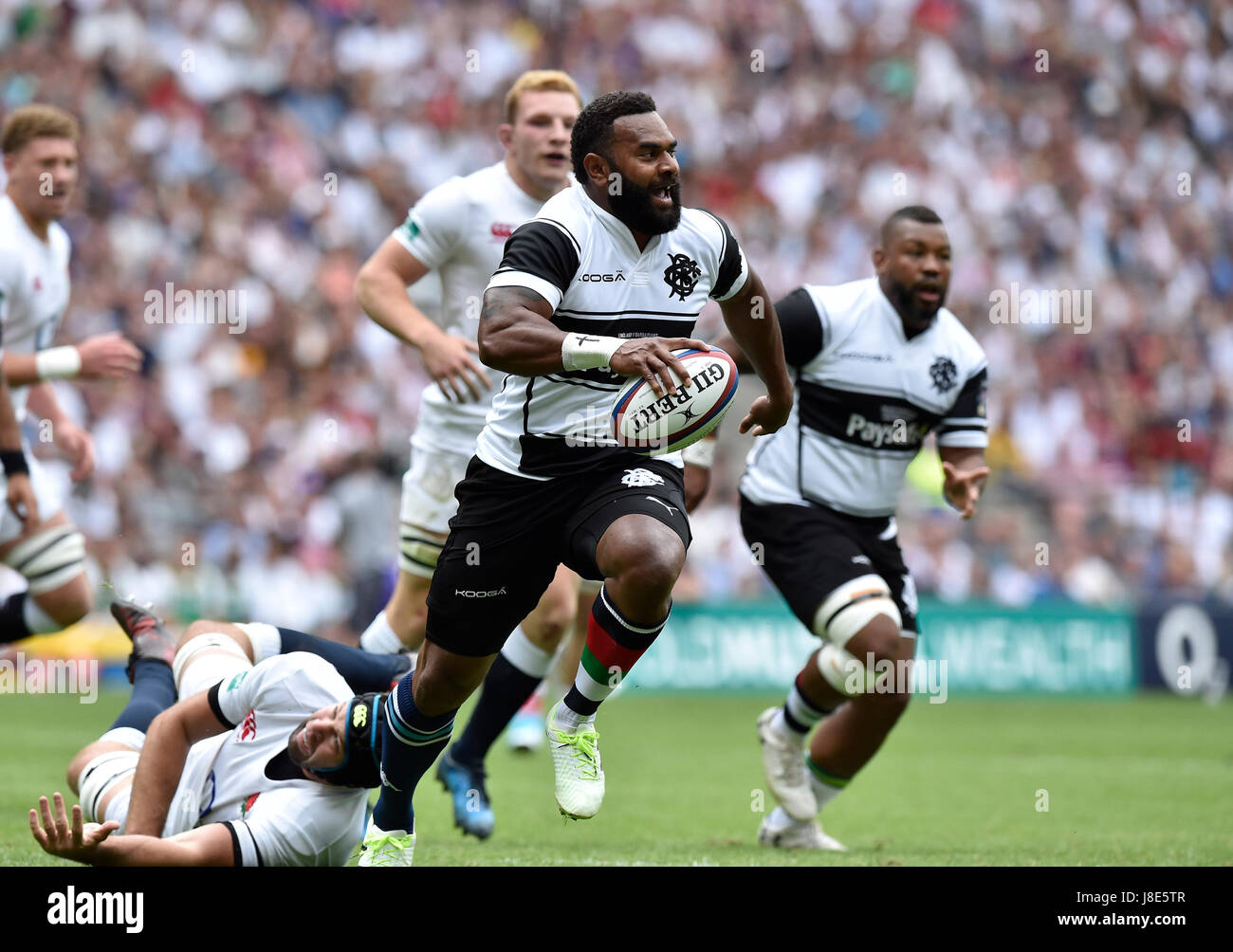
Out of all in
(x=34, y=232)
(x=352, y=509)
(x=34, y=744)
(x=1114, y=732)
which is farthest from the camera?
(x=352, y=509)

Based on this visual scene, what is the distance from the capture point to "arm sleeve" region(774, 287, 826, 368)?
283 inches

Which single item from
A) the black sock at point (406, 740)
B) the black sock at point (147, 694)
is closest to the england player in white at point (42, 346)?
the black sock at point (147, 694)

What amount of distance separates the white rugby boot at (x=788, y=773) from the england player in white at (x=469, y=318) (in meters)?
1.07

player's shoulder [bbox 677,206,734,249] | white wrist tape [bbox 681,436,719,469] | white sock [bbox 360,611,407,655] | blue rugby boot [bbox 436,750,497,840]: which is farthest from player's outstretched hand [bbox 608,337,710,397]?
white sock [bbox 360,611,407,655]

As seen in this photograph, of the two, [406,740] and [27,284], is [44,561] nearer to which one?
[27,284]

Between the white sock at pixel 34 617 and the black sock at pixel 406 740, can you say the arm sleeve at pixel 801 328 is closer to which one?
the black sock at pixel 406 740

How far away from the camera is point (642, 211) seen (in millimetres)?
5195

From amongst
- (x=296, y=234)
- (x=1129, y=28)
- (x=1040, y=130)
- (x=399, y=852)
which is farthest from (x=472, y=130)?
(x=399, y=852)

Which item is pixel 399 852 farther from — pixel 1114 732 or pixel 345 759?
pixel 1114 732

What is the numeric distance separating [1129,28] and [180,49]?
13.7m

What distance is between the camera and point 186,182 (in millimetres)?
18422

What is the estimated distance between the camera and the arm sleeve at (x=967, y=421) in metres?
7.30

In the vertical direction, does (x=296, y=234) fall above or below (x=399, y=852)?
above

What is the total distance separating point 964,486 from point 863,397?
2.04 ft
